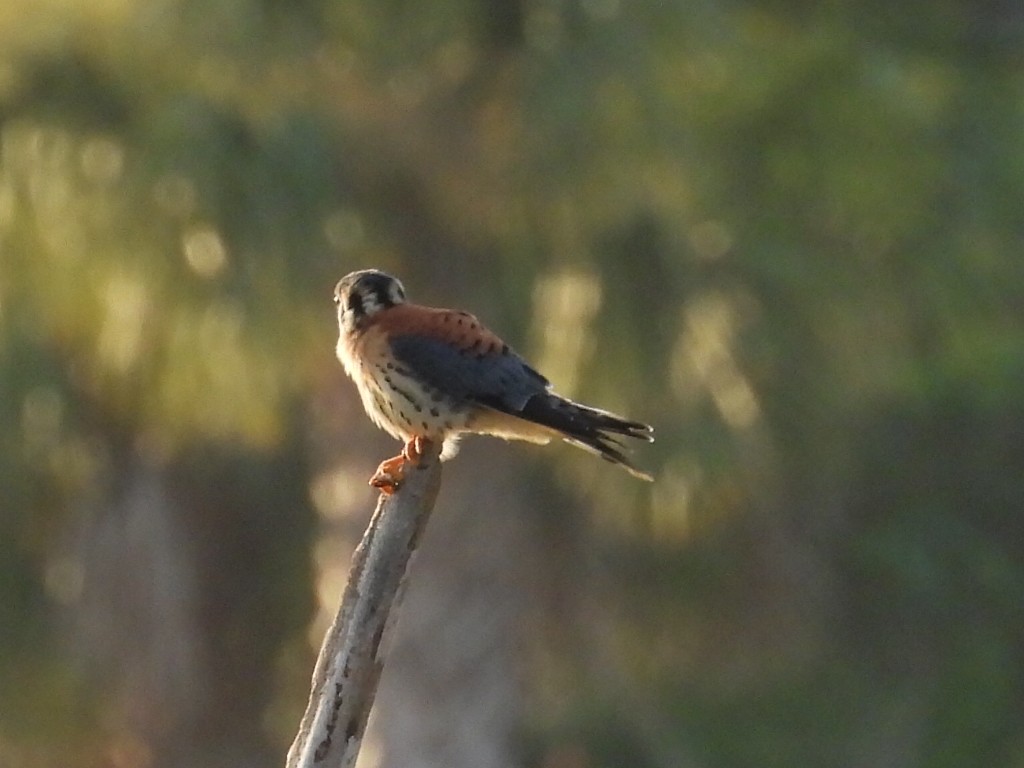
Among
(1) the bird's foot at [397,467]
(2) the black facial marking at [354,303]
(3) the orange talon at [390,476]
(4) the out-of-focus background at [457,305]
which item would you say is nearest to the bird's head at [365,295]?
(2) the black facial marking at [354,303]

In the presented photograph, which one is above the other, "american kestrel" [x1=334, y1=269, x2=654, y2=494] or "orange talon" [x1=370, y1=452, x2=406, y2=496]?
"american kestrel" [x1=334, y1=269, x2=654, y2=494]

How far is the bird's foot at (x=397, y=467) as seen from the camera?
2287 mm

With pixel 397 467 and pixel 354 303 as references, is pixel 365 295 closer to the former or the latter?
pixel 354 303

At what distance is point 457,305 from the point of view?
219 inches

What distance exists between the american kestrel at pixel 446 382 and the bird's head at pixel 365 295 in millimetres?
25

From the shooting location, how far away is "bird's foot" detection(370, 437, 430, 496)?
2.29 meters

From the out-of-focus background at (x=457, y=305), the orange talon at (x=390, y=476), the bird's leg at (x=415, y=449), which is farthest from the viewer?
the out-of-focus background at (x=457, y=305)

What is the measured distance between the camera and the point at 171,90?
534cm

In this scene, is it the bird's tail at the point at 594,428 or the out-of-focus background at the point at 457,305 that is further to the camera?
the out-of-focus background at the point at 457,305

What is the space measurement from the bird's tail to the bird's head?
1.30 ft

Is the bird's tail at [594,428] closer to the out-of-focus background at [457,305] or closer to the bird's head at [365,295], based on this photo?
the bird's head at [365,295]

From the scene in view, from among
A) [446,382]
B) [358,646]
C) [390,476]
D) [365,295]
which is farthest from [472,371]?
[358,646]

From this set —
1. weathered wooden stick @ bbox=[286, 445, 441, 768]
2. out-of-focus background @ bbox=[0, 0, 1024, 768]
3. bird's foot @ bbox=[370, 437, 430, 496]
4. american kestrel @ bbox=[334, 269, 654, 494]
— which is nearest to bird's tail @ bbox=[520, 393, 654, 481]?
american kestrel @ bbox=[334, 269, 654, 494]

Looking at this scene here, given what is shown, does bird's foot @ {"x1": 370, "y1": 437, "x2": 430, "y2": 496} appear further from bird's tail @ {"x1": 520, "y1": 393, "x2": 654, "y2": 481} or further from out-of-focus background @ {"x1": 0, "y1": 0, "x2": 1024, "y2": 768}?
out-of-focus background @ {"x1": 0, "y1": 0, "x2": 1024, "y2": 768}
